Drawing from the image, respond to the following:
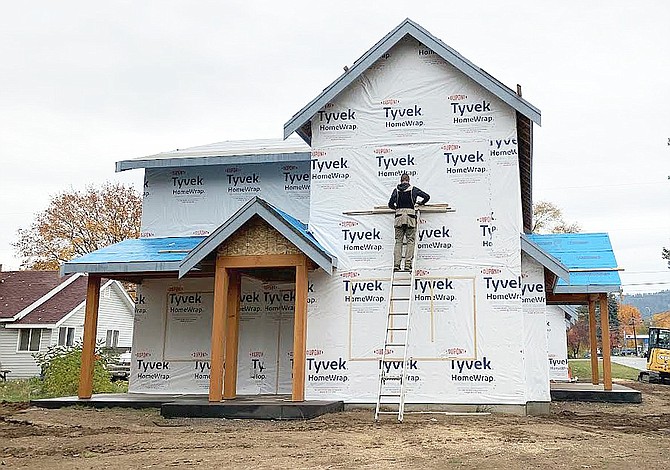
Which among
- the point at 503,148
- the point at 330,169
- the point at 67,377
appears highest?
the point at 503,148

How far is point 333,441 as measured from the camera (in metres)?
9.38

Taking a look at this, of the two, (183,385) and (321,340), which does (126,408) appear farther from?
(321,340)

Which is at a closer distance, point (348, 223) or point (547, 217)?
point (348, 223)

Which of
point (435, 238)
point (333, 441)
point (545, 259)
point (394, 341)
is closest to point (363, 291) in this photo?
point (394, 341)

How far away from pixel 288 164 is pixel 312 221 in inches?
134

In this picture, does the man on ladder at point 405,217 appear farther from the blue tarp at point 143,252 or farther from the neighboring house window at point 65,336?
the neighboring house window at point 65,336

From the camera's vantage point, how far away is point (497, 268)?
13.9 metres

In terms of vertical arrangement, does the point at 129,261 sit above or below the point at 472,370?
above

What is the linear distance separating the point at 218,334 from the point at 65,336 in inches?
904

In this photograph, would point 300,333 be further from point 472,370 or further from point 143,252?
point 143,252

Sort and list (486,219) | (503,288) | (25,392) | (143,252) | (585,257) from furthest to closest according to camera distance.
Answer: (25,392)
(585,257)
(143,252)
(486,219)
(503,288)

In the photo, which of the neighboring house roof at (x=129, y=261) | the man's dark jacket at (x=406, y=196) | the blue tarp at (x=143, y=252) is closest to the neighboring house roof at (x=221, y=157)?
the blue tarp at (x=143, y=252)

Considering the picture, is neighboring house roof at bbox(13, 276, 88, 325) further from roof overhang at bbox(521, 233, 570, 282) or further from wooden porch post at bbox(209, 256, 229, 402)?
roof overhang at bbox(521, 233, 570, 282)

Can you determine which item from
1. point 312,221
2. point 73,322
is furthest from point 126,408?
point 73,322
